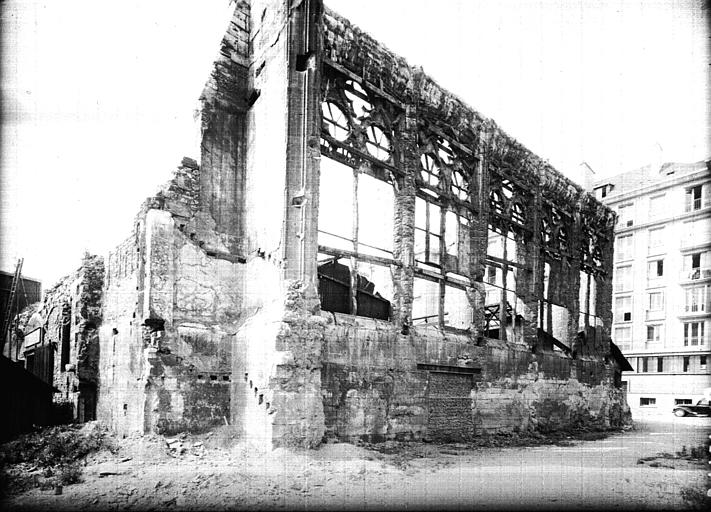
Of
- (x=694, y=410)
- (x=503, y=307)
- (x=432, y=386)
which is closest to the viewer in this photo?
(x=432, y=386)

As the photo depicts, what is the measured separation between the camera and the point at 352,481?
834cm

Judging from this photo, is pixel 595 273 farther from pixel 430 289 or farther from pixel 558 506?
pixel 558 506

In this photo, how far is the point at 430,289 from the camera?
2253cm

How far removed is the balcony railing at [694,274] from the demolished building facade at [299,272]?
79.9 feet

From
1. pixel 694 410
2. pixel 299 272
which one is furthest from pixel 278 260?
pixel 694 410

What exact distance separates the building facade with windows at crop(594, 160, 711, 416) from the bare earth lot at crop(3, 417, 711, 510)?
2630 centimetres

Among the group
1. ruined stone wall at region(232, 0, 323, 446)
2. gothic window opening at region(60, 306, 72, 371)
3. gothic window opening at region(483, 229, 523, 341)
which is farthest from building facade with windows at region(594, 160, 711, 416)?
gothic window opening at region(60, 306, 72, 371)

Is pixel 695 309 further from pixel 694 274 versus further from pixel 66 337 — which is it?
pixel 66 337

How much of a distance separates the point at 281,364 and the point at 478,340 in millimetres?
6279

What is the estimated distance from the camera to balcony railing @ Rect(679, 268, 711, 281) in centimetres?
3322

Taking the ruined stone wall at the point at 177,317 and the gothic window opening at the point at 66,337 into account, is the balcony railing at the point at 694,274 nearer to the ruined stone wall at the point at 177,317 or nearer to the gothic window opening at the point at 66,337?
the ruined stone wall at the point at 177,317

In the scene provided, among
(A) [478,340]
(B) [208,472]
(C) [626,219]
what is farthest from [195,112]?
(C) [626,219]

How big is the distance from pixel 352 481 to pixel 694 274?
3336 cm

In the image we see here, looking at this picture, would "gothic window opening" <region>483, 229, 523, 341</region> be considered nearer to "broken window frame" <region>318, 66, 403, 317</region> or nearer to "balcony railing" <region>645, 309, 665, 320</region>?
"broken window frame" <region>318, 66, 403, 317</region>
